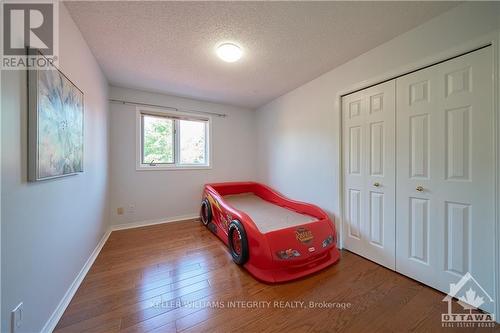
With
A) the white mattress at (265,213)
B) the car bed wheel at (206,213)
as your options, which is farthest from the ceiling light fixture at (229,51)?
the car bed wheel at (206,213)

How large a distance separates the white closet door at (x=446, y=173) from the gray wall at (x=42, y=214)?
2.81m

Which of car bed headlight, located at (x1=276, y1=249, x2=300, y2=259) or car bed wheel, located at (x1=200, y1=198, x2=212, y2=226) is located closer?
car bed headlight, located at (x1=276, y1=249, x2=300, y2=259)

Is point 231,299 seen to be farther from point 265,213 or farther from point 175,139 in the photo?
point 175,139

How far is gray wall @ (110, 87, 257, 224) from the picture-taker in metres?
2.97

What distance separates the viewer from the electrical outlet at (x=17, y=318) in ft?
2.88

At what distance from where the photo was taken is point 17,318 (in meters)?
0.91

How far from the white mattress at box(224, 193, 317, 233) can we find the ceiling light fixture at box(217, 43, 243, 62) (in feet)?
6.29

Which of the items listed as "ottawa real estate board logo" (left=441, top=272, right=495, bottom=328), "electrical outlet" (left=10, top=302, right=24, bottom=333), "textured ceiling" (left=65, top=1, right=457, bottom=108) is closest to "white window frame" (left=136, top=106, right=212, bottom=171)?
"textured ceiling" (left=65, top=1, right=457, bottom=108)

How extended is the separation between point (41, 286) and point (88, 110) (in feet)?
5.36

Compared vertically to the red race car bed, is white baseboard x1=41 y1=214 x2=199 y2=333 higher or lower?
lower

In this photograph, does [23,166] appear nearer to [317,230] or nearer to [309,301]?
[309,301]

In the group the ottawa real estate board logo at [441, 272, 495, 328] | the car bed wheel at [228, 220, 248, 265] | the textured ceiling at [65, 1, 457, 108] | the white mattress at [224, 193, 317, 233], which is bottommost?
the ottawa real estate board logo at [441, 272, 495, 328]

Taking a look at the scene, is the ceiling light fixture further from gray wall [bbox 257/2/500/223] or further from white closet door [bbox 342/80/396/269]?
white closet door [bbox 342/80/396/269]

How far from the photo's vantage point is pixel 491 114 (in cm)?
128
